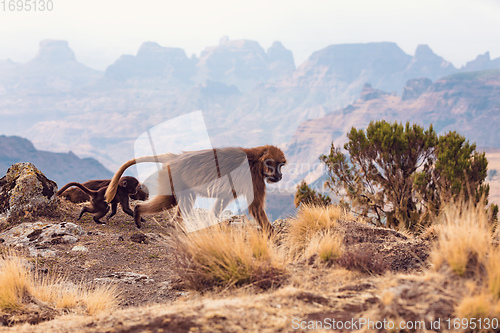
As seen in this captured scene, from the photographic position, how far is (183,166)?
7645 mm

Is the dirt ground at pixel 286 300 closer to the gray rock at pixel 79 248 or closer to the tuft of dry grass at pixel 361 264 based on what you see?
the tuft of dry grass at pixel 361 264

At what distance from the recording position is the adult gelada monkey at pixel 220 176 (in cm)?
759

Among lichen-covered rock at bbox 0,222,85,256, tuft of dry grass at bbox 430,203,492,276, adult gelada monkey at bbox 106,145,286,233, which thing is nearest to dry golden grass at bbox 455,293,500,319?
tuft of dry grass at bbox 430,203,492,276

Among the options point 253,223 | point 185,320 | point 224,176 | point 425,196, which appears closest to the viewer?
point 185,320

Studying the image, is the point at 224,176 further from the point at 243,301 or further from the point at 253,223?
the point at 243,301

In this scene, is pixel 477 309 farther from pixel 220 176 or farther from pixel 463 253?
pixel 220 176

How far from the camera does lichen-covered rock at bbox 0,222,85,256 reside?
812cm

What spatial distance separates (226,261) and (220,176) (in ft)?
11.0

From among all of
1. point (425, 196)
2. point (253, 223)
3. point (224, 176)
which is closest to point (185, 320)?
Answer: point (253, 223)

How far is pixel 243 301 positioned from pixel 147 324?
2.92ft

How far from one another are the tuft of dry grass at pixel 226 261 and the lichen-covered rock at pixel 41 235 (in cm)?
444

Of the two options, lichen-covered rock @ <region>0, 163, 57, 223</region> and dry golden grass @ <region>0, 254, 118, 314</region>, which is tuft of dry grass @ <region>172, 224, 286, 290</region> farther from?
lichen-covered rock @ <region>0, 163, 57, 223</region>

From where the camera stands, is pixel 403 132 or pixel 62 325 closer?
pixel 62 325

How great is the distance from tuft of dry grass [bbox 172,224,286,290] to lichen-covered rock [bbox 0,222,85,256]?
4.44m
